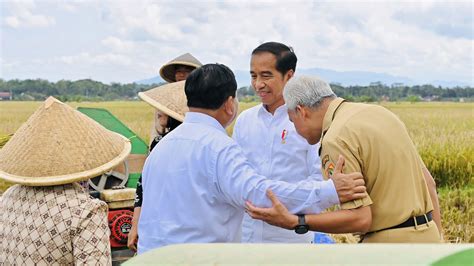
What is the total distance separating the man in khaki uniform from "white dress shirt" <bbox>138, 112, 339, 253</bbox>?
8 cm

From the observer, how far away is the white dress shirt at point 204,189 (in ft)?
8.34

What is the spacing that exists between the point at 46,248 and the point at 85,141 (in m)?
0.51

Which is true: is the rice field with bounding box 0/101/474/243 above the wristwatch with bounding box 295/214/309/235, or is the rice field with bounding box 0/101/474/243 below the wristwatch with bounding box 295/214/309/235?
below

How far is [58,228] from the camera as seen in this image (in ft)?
9.19

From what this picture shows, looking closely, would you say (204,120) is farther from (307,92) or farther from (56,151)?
(56,151)

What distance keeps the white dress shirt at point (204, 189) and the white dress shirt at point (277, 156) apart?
87cm

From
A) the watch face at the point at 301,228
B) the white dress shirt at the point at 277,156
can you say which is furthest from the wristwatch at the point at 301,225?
the white dress shirt at the point at 277,156

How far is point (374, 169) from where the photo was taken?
2.70 metres

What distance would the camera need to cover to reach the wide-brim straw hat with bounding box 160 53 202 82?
475cm

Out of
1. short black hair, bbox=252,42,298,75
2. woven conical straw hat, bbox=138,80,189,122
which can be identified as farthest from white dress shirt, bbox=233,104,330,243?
woven conical straw hat, bbox=138,80,189,122

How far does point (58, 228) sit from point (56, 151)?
0.36m

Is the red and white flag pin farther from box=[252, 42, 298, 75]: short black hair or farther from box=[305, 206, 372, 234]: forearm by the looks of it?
box=[305, 206, 372, 234]: forearm

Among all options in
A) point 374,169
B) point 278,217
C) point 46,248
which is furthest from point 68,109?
point 374,169

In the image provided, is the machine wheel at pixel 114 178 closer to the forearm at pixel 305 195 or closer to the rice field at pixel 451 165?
the forearm at pixel 305 195
